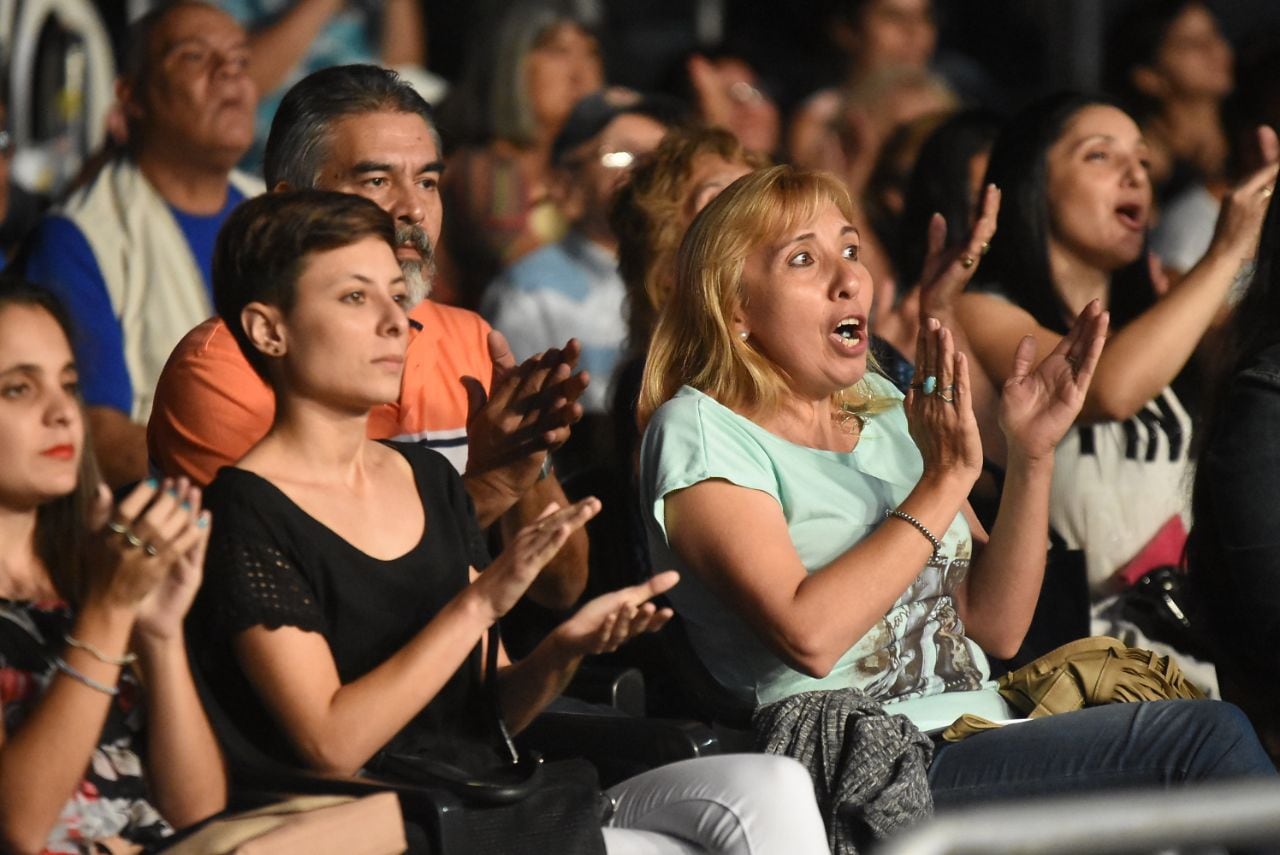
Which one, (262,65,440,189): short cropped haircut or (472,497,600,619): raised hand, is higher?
(262,65,440,189): short cropped haircut

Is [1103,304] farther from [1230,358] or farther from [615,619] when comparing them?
[615,619]

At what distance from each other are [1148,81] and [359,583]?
14.7ft

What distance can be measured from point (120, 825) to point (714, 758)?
78 cm

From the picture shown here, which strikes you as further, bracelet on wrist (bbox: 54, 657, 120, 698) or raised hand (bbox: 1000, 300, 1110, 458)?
raised hand (bbox: 1000, 300, 1110, 458)

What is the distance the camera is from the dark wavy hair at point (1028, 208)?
3.99 metres

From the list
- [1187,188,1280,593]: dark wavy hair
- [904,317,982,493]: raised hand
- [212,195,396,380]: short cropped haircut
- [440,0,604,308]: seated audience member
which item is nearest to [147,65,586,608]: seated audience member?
[212,195,396,380]: short cropped haircut

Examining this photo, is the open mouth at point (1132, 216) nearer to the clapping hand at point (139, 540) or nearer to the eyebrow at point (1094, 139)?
the eyebrow at point (1094, 139)

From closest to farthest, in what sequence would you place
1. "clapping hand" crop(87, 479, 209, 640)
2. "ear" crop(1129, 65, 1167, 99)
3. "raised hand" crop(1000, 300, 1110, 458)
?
"clapping hand" crop(87, 479, 209, 640), "raised hand" crop(1000, 300, 1110, 458), "ear" crop(1129, 65, 1167, 99)

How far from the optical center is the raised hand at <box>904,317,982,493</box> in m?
2.74

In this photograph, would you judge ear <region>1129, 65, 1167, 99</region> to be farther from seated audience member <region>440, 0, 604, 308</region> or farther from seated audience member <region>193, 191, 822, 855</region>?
seated audience member <region>193, 191, 822, 855</region>

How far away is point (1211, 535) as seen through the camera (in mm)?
2916

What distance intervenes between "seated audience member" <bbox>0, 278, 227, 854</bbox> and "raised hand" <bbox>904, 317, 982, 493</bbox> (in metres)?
1.07

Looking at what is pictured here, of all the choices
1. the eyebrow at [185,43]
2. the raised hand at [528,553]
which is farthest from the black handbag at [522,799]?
the eyebrow at [185,43]

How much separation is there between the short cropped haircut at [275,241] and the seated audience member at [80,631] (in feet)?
0.76
